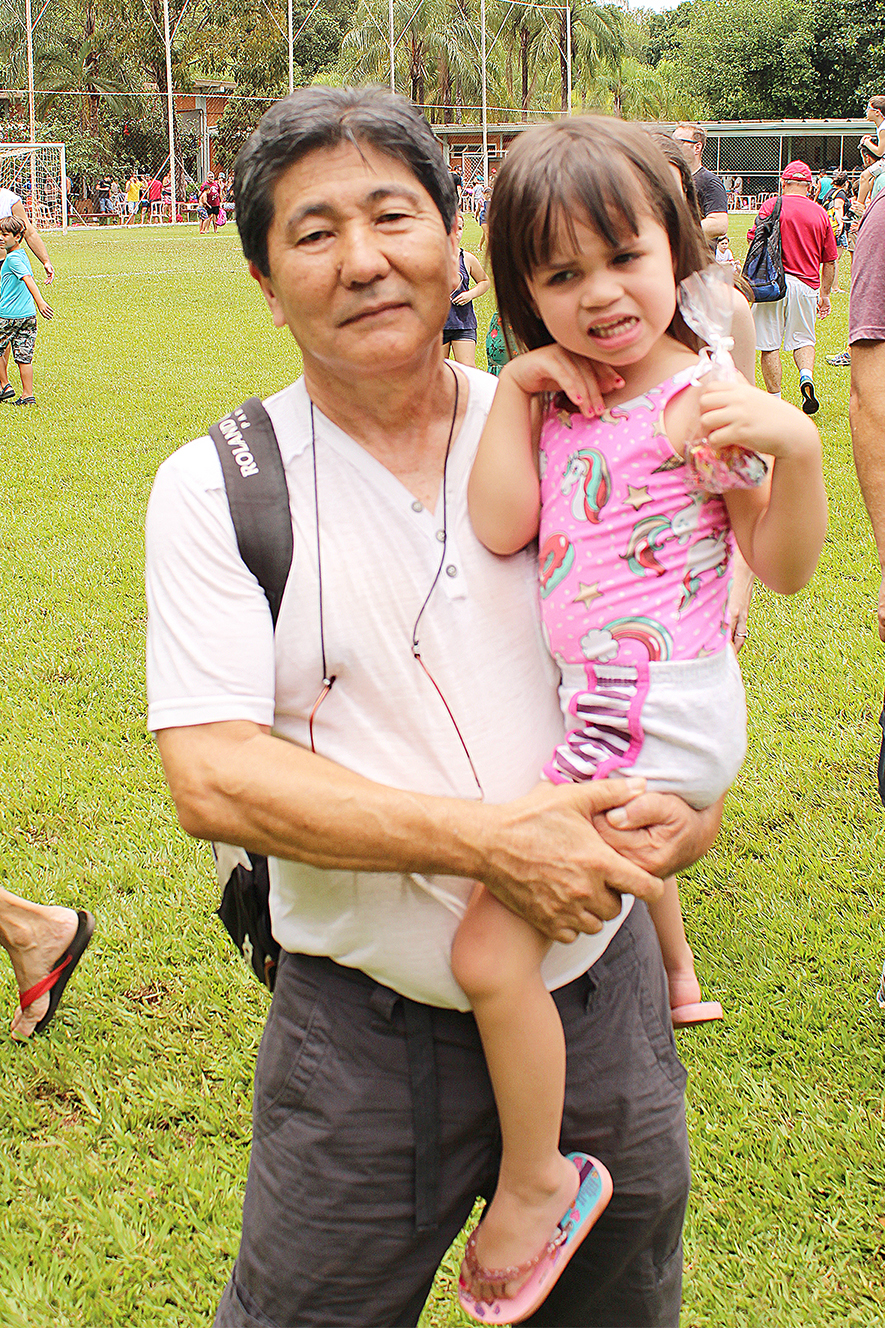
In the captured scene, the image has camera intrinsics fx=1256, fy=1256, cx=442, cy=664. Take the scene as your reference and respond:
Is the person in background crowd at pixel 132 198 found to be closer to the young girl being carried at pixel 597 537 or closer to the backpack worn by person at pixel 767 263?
the backpack worn by person at pixel 767 263

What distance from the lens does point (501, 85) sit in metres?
61.2

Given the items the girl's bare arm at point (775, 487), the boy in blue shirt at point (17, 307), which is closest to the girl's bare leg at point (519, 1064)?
the girl's bare arm at point (775, 487)

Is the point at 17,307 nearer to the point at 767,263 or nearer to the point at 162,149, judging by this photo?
the point at 767,263

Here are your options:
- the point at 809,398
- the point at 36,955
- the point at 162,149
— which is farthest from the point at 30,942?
the point at 162,149

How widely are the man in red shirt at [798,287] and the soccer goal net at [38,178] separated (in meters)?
33.9

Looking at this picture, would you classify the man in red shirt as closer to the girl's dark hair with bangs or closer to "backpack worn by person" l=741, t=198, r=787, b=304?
"backpack worn by person" l=741, t=198, r=787, b=304

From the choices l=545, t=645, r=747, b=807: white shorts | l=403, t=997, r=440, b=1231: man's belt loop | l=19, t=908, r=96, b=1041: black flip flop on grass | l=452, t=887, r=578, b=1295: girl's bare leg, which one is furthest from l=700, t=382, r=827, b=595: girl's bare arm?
l=19, t=908, r=96, b=1041: black flip flop on grass

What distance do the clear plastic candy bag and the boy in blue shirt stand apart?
12.2 meters

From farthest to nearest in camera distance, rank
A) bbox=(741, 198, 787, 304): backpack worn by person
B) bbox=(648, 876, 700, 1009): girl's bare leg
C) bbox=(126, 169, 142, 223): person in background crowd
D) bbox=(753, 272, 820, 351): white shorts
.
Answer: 1. bbox=(126, 169, 142, 223): person in background crowd
2. bbox=(753, 272, 820, 351): white shorts
3. bbox=(741, 198, 787, 304): backpack worn by person
4. bbox=(648, 876, 700, 1009): girl's bare leg

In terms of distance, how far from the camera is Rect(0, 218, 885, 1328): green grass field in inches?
118

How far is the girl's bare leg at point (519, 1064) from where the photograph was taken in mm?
1822

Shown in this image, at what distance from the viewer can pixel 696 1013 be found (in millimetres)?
3568

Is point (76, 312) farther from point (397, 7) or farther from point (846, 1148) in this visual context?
point (397, 7)

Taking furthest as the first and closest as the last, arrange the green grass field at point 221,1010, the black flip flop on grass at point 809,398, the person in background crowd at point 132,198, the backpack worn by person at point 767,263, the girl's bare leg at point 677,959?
1. the person in background crowd at point 132,198
2. the black flip flop on grass at point 809,398
3. the backpack worn by person at point 767,263
4. the girl's bare leg at point 677,959
5. the green grass field at point 221,1010
